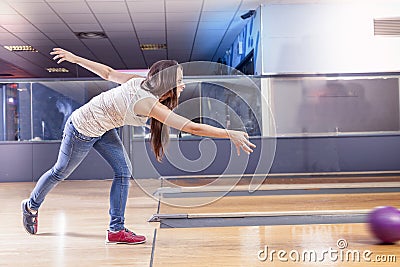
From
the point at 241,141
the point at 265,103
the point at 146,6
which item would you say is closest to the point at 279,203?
the point at 241,141

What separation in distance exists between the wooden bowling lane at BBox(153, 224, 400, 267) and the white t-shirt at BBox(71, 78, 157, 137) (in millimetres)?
651

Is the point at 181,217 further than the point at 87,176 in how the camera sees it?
No

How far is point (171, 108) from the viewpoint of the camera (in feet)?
7.91

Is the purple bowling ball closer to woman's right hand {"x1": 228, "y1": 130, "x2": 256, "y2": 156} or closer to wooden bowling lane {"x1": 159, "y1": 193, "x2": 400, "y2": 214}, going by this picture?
woman's right hand {"x1": 228, "y1": 130, "x2": 256, "y2": 156}

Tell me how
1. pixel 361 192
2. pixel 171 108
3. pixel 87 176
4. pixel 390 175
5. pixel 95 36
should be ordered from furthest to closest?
pixel 95 36
pixel 87 176
pixel 390 175
pixel 361 192
pixel 171 108

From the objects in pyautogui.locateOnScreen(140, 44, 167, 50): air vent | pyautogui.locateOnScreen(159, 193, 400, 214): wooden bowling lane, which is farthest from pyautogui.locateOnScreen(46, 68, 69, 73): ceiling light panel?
pyautogui.locateOnScreen(159, 193, 400, 214): wooden bowling lane

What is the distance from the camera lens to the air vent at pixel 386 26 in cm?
677

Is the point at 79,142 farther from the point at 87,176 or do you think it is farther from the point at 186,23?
the point at 186,23

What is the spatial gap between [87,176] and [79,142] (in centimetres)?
416

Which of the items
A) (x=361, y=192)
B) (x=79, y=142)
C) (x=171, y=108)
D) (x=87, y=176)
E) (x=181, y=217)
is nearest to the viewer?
(x=171, y=108)

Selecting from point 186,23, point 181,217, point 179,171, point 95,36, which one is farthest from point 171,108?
point 95,36

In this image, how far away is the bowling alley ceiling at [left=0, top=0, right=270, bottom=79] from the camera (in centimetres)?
659

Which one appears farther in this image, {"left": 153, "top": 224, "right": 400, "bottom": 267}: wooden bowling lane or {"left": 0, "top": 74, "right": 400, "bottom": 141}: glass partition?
{"left": 0, "top": 74, "right": 400, "bottom": 141}: glass partition

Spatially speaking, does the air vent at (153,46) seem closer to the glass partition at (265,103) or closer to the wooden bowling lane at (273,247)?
the glass partition at (265,103)
